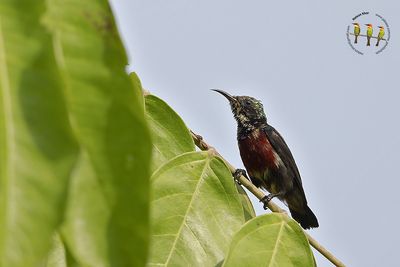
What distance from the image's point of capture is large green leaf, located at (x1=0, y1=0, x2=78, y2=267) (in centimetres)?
75

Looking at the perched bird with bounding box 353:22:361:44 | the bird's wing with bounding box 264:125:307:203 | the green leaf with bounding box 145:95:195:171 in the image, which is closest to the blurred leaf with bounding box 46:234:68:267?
the green leaf with bounding box 145:95:195:171

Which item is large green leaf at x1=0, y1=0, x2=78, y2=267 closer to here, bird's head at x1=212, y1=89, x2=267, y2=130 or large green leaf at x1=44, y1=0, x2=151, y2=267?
large green leaf at x1=44, y1=0, x2=151, y2=267

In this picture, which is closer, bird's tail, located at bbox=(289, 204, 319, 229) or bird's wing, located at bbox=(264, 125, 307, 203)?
bird's wing, located at bbox=(264, 125, 307, 203)

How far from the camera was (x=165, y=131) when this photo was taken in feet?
6.92

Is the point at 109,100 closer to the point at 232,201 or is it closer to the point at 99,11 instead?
the point at 99,11

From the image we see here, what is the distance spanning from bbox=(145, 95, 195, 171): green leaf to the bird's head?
5765 mm

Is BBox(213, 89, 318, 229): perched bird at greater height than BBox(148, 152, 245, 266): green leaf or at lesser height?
lesser

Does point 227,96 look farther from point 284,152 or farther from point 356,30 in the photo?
point 356,30

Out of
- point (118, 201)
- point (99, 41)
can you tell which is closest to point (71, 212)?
point (118, 201)

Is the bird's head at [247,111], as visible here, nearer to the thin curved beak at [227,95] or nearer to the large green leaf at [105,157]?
the thin curved beak at [227,95]

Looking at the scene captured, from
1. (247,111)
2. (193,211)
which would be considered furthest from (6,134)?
(247,111)

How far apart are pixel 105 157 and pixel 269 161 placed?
21.8ft

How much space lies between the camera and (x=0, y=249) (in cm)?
73

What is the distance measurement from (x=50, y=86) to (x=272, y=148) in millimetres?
6906
